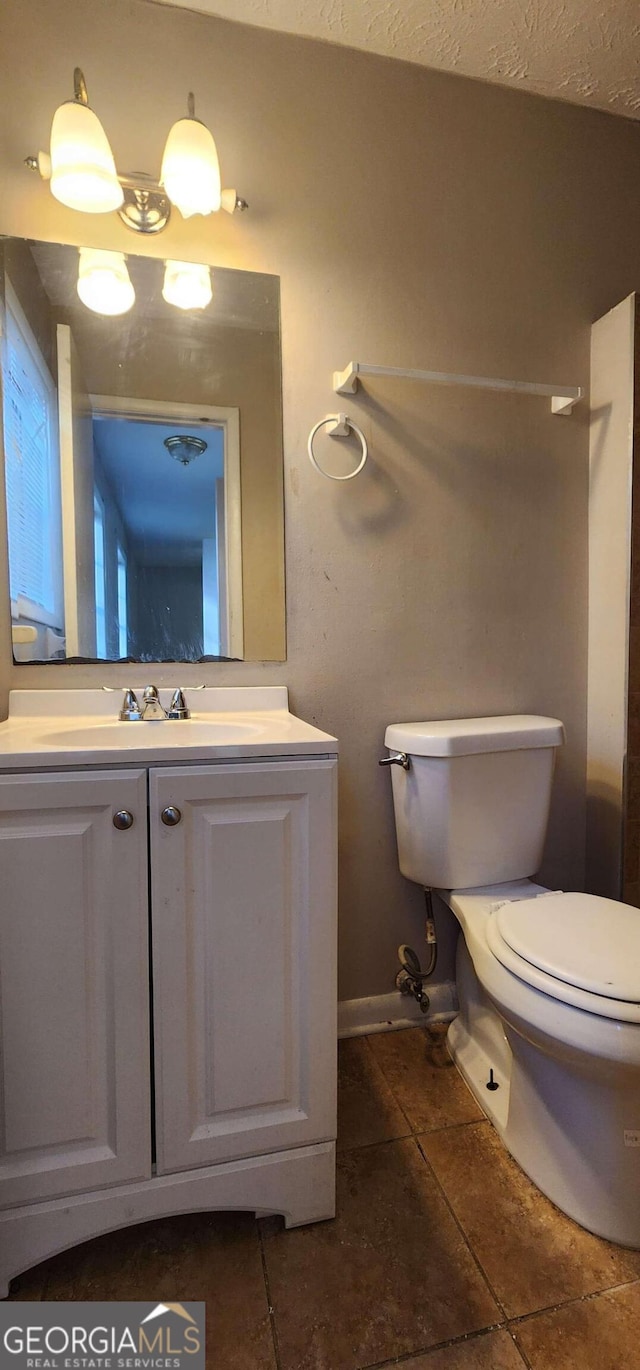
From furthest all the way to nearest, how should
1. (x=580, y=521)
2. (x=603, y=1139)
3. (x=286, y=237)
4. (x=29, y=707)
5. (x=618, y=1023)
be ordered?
(x=580, y=521) < (x=286, y=237) < (x=29, y=707) < (x=603, y=1139) < (x=618, y=1023)

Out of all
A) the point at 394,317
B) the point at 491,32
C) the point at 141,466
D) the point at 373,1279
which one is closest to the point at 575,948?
the point at 373,1279

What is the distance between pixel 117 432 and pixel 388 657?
Result: 0.78 metres

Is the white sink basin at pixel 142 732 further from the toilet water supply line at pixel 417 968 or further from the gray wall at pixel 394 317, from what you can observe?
the toilet water supply line at pixel 417 968

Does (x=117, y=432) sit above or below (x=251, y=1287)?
above

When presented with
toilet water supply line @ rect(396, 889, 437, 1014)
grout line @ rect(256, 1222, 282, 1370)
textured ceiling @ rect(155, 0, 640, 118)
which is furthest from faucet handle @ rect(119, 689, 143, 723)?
textured ceiling @ rect(155, 0, 640, 118)

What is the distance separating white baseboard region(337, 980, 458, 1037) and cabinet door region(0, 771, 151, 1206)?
2.21ft

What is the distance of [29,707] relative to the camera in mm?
1248

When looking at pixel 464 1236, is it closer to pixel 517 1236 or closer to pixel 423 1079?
pixel 517 1236

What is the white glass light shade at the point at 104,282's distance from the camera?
1238 millimetres

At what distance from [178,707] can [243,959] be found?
21.1 inches

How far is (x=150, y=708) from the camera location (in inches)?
50.2

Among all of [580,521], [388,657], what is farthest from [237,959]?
[580,521]

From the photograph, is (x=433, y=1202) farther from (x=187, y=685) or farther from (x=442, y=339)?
(x=442, y=339)

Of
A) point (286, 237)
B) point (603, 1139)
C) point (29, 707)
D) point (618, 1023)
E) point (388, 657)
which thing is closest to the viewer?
point (618, 1023)
